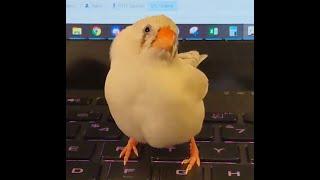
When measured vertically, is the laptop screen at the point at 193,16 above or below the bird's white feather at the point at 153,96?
above

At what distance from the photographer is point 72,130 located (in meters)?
0.70

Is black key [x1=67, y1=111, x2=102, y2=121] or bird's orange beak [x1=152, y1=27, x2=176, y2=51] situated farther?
black key [x1=67, y1=111, x2=102, y2=121]

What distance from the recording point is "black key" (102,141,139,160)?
643mm

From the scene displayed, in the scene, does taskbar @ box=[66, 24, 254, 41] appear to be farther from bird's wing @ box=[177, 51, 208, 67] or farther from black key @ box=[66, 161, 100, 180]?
black key @ box=[66, 161, 100, 180]

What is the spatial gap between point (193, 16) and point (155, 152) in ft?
0.92

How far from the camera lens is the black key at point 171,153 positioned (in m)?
0.64

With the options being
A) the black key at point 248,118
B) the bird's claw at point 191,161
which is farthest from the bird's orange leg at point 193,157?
the black key at point 248,118

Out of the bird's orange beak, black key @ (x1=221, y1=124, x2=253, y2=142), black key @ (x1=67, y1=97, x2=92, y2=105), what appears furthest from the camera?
black key @ (x1=67, y1=97, x2=92, y2=105)

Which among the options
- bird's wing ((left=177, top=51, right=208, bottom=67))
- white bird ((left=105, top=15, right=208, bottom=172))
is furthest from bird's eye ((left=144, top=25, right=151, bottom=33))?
bird's wing ((left=177, top=51, right=208, bottom=67))

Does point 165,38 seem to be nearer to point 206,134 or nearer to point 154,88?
point 154,88

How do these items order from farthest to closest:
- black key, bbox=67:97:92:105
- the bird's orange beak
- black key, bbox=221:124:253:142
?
black key, bbox=67:97:92:105 → black key, bbox=221:124:253:142 → the bird's orange beak

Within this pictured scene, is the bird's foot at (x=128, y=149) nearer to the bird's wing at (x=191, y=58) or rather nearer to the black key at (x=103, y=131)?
the black key at (x=103, y=131)

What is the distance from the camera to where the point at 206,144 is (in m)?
0.68

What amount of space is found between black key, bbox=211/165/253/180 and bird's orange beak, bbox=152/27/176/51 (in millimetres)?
173
